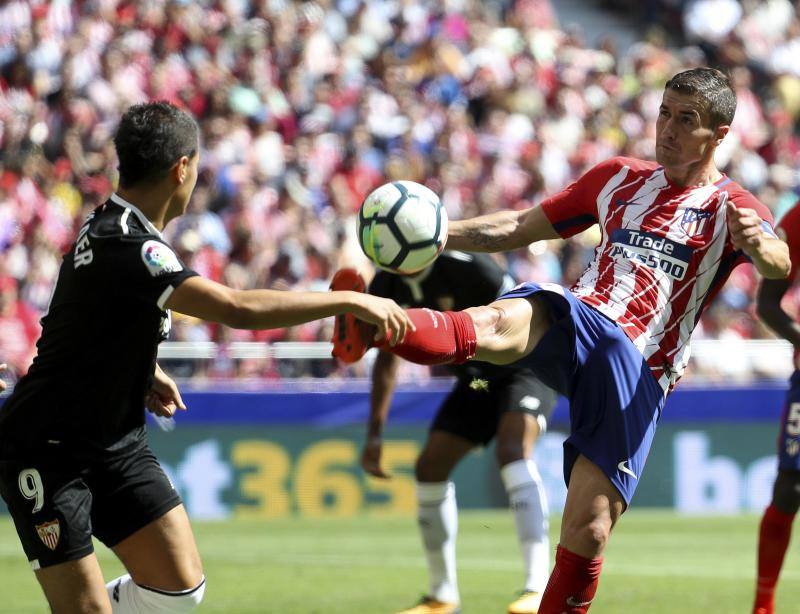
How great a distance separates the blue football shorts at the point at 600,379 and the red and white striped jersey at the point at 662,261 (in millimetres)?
113

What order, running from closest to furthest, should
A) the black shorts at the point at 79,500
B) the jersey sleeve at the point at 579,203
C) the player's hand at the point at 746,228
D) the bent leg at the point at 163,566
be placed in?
the black shorts at the point at 79,500
the bent leg at the point at 163,566
the player's hand at the point at 746,228
the jersey sleeve at the point at 579,203

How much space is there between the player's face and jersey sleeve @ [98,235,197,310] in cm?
234

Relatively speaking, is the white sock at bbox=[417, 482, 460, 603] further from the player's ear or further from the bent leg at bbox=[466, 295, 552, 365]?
the player's ear

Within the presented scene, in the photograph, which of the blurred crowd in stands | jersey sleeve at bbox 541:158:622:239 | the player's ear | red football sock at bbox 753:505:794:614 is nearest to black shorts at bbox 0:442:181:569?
the player's ear

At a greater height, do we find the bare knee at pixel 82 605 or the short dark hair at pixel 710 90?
the short dark hair at pixel 710 90

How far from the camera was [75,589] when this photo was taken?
530 centimetres

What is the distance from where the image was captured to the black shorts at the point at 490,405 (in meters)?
8.63

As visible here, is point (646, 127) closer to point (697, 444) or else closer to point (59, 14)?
point (697, 444)

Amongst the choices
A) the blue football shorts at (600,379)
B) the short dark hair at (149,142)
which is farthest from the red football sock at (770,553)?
the short dark hair at (149,142)

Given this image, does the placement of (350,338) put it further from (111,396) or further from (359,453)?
(359,453)

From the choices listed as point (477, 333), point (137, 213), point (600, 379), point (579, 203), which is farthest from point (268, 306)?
point (579, 203)

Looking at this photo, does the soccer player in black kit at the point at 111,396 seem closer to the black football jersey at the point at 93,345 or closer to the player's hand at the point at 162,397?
the black football jersey at the point at 93,345

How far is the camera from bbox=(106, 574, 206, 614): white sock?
5621mm

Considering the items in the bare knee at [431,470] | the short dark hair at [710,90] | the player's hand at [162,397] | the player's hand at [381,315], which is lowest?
the bare knee at [431,470]
